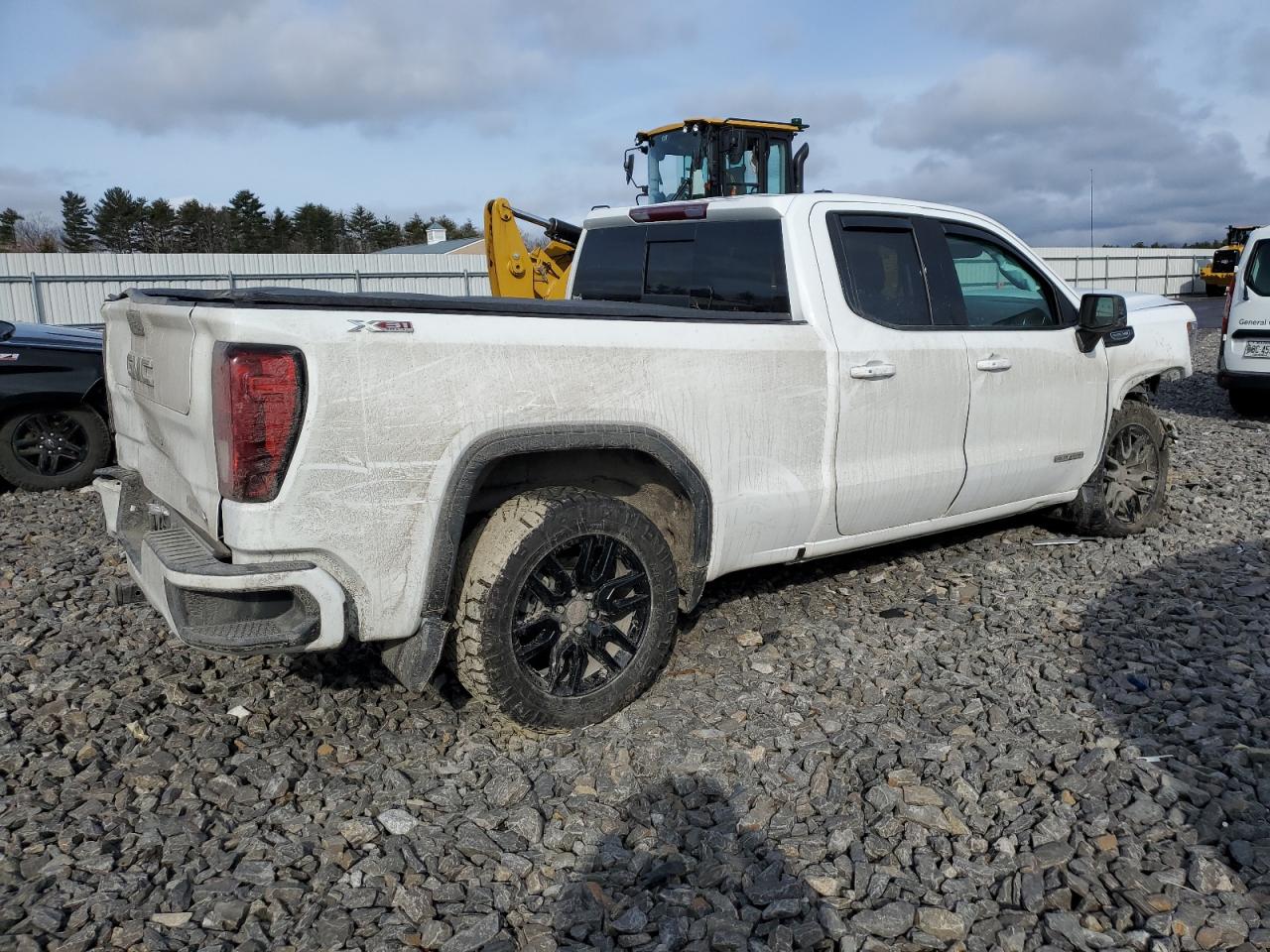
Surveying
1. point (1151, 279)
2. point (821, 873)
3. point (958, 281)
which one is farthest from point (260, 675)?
point (1151, 279)

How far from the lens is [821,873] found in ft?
9.32

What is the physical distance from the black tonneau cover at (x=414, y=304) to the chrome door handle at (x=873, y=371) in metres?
0.44

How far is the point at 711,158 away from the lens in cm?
1362

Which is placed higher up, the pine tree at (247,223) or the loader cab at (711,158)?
the pine tree at (247,223)

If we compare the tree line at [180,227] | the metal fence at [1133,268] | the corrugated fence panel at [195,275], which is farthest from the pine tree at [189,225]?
the metal fence at [1133,268]

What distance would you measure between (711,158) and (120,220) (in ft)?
177

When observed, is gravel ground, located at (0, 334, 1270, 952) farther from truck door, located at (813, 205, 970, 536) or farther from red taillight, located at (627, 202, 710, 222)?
red taillight, located at (627, 202, 710, 222)

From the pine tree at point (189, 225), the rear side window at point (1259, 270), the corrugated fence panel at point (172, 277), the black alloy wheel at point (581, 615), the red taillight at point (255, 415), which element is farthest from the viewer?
the pine tree at point (189, 225)

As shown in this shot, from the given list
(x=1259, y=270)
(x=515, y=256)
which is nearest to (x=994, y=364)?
(x=515, y=256)

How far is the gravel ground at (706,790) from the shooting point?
2.66 m

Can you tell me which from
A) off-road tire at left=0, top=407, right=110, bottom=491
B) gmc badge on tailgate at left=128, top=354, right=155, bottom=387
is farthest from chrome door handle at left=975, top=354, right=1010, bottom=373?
off-road tire at left=0, top=407, right=110, bottom=491

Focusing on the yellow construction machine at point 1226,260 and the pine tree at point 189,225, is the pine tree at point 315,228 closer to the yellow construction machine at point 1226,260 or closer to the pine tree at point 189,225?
the pine tree at point 189,225

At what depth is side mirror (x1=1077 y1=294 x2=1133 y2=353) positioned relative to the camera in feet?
16.6

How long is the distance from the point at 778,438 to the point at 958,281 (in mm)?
1445
